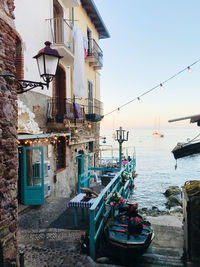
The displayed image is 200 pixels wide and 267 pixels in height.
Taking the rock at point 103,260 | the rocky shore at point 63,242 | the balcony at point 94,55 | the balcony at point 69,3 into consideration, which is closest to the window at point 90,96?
the balcony at point 94,55

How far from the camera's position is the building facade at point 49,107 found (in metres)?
8.72

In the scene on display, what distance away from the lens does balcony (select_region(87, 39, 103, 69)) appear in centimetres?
1634

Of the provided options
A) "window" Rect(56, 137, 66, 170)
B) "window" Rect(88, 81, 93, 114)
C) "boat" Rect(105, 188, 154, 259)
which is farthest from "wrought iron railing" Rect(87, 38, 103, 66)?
"boat" Rect(105, 188, 154, 259)

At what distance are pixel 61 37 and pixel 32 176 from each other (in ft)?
23.1

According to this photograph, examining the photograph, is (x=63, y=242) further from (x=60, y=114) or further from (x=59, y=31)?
(x=59, y=31)

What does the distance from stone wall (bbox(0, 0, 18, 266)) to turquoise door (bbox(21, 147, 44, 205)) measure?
4.96 meters

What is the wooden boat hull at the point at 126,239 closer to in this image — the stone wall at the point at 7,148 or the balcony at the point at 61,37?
the stone wall at the point at 7,148

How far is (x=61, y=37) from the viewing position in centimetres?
1131

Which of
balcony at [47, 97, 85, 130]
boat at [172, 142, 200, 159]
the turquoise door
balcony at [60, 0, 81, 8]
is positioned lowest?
the turquoise door

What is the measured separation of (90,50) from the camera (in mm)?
16656

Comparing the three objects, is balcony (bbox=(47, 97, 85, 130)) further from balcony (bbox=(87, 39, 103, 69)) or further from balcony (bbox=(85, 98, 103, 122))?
balcony (bbox=(87, 39, 103, 69))

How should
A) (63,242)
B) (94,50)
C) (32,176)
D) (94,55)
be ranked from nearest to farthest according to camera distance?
(63,242), (32,176), (94,55), (94,50)

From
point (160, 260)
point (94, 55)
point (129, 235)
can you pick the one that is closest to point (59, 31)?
point (94, 55)

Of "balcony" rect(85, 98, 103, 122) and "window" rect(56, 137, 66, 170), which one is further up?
"balcony" rect(85, 98, 103, 122)
